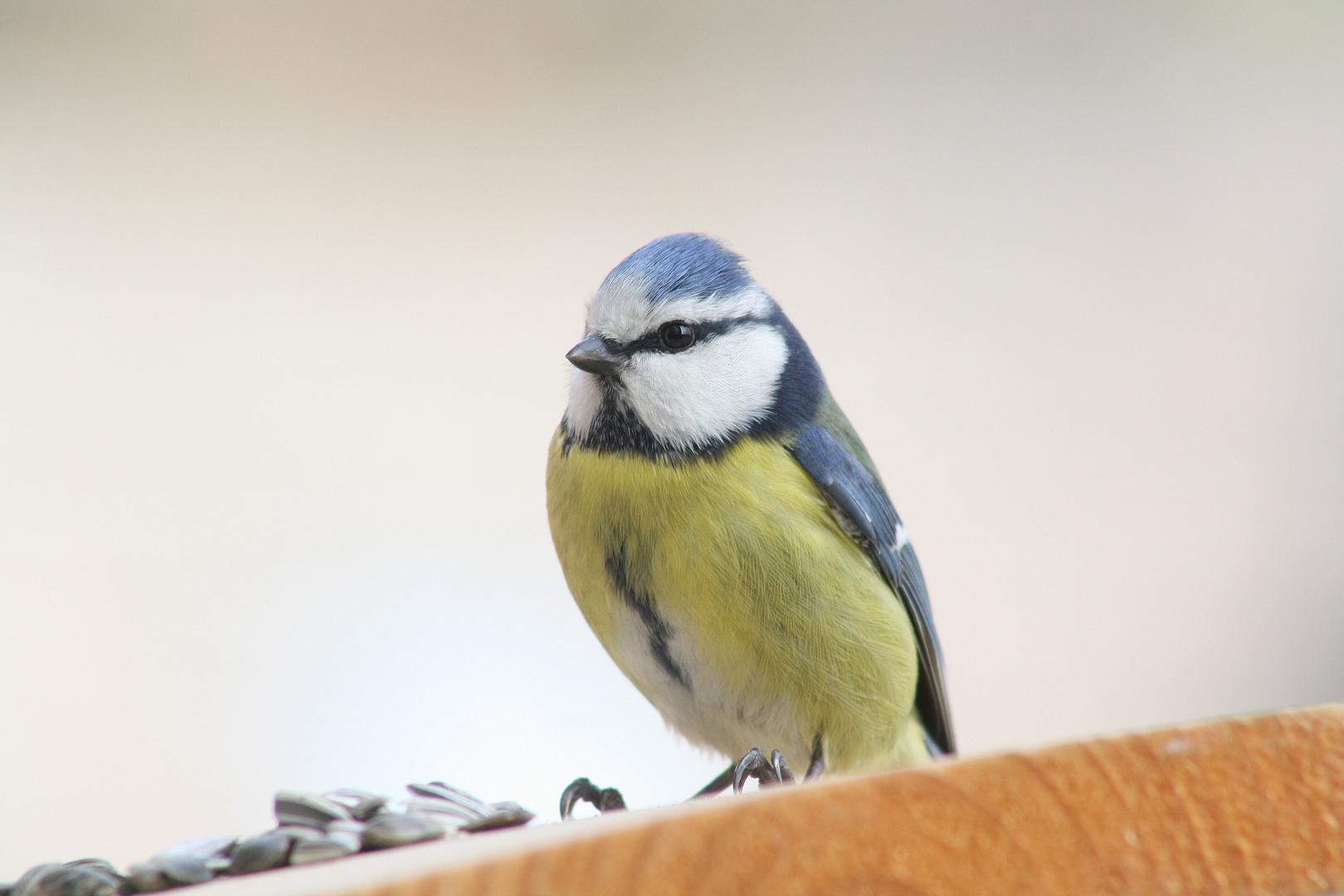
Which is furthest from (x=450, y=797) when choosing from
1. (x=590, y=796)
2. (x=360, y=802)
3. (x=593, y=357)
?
(x=593, y=357)

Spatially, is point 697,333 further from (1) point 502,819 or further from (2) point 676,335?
(1) point 502,819

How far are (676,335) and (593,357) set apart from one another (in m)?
0.07

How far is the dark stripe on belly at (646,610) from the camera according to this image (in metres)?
0.78

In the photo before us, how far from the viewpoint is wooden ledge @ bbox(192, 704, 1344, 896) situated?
373 millimetres

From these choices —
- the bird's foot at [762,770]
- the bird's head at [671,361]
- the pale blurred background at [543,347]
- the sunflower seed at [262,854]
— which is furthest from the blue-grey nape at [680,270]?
the pale blurred background at [543,347]

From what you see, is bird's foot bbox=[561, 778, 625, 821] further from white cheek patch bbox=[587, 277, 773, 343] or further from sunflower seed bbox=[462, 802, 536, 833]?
white cheek patch bbox=[587, 277, 773, 343]

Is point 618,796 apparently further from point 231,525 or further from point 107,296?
point 107,296

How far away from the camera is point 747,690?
792 millimetres

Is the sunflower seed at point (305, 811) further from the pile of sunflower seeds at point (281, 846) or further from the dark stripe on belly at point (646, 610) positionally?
the dark stripe on belly at point (646, 610)

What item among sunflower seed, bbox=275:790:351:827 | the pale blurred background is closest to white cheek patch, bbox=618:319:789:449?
sunflower seed, bbox=275:790:351:827

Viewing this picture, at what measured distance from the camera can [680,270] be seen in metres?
0.83

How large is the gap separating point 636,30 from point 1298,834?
1765 millimetres

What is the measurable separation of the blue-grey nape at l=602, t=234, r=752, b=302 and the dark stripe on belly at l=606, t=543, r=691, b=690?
18cm

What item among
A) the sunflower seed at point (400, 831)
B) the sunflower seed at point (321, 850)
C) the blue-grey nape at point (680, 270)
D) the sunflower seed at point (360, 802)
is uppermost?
the blue-grey nape at point (680, 270)
